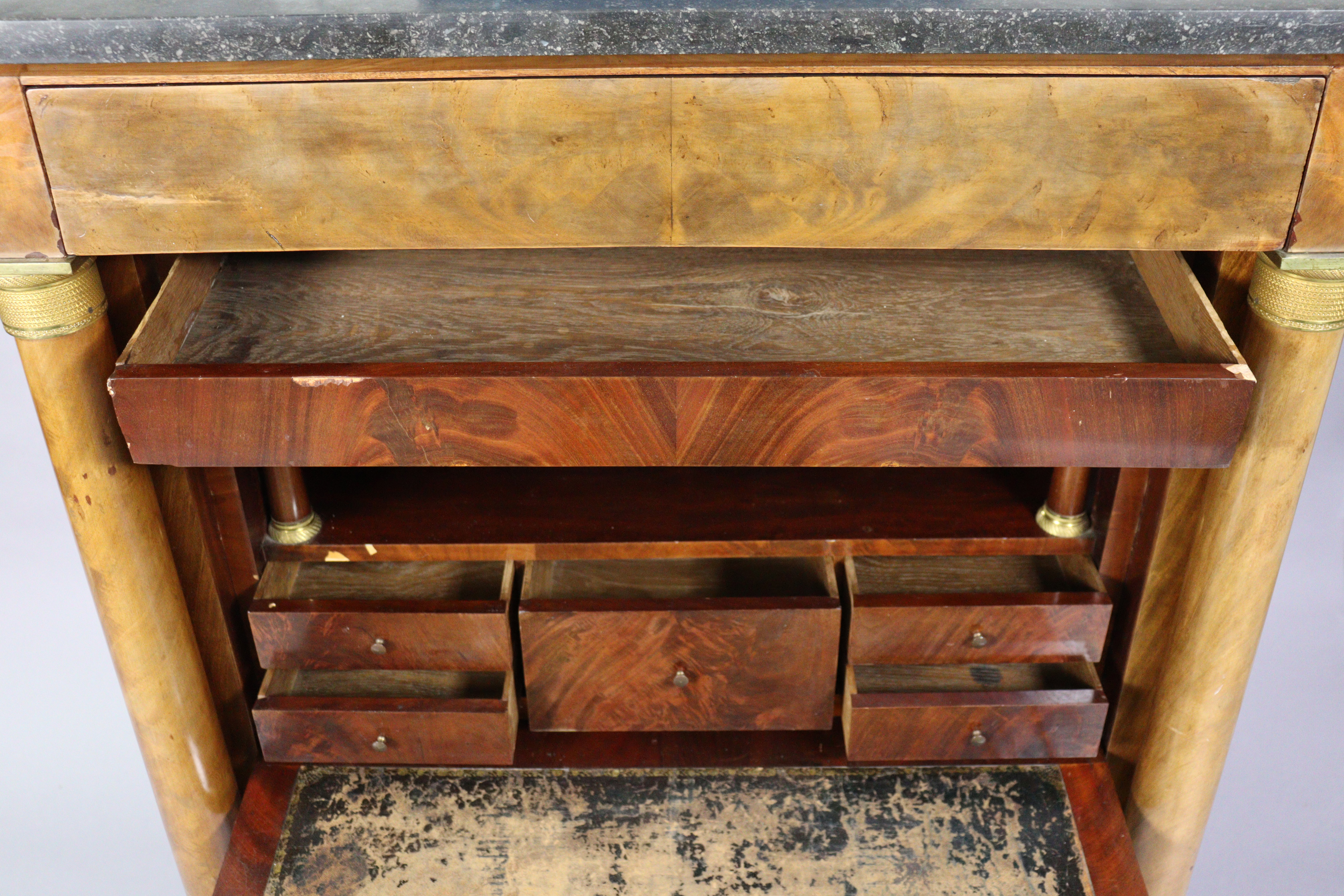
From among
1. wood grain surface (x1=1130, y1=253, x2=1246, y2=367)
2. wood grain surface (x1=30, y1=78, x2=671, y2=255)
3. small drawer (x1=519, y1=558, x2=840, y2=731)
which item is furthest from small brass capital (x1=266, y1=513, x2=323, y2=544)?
wood grain surface (x1=1130, y1=253, x2=1246, y2=367)

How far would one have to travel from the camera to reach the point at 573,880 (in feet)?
4.21

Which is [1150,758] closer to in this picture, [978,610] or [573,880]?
[978,610]

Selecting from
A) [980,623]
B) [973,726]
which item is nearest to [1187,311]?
[980,623]

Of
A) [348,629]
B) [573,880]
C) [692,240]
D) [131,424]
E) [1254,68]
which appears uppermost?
[1254,68]

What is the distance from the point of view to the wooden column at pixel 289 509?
1292 mm

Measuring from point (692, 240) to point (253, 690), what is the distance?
0.76m

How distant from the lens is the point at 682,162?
3.16 ft

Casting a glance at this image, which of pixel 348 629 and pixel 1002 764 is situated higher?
pixel 348 629

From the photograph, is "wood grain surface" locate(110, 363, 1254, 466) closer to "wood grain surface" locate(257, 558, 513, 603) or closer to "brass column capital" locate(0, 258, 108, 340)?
"brass column capital" locate(0, 258, 108, 340)

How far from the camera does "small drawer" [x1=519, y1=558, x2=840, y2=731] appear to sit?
1.29m

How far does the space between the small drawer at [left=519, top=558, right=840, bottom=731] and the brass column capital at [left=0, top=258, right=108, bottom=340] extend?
47 centimetres

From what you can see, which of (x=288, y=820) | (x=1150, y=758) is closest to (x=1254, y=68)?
(x=1150, y=758)

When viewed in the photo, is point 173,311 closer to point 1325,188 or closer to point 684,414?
point 684,414

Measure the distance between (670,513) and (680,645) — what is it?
0.43ft
